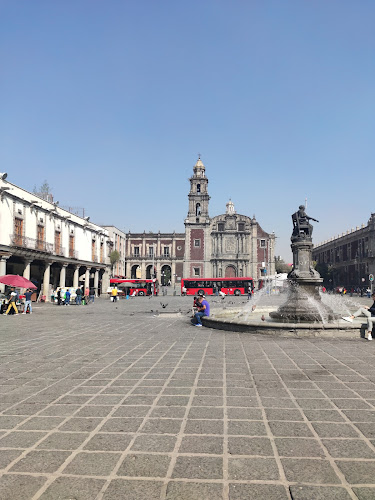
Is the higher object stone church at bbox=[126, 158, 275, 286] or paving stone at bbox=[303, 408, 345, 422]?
stone church at bbox=[126, 158, 275, 286]

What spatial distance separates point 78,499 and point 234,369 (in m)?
3.68

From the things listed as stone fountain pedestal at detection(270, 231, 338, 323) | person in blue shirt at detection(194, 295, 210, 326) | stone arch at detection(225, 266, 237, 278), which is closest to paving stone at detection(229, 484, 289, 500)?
stone fountain pedestal at detection(270, 231, 338, 323)

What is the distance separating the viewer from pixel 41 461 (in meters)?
2.71

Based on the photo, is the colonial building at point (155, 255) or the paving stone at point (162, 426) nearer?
the paving stone at point (162, 426)

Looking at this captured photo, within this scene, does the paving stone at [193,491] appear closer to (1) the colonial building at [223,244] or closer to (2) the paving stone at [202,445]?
(2) the paving stone at [202,445]

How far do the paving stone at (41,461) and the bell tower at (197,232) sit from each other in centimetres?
6480

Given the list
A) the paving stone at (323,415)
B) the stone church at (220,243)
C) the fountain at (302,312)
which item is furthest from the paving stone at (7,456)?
the stone church at (220,243)

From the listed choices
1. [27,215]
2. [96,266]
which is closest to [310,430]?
[27,215]

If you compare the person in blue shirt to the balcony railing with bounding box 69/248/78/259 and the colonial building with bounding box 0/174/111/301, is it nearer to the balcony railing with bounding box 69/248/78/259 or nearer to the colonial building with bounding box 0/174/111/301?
the colonial building with bounding box 0/174/111/301

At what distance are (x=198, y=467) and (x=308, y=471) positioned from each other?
0.77 metres

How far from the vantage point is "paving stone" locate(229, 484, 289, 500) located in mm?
2252

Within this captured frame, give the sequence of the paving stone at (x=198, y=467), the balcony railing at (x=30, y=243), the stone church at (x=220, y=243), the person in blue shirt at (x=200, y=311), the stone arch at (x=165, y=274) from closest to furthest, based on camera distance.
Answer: the paving stone at (x=198, y=467) → the person in blue shirt at (x=200, y=311) → the balcony railing at (x=30, y=243) → the stone church at (x=220, y=243) → the stone arch at (x=165, y=274)

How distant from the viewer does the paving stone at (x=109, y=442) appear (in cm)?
292

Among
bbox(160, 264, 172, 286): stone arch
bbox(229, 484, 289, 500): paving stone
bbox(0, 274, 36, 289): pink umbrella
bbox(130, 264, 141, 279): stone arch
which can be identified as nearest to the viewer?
bbox(229, 484, 289, 500): paving stone
